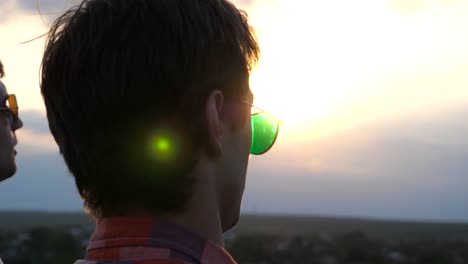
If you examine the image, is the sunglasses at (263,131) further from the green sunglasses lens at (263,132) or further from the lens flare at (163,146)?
the lens flare at (163,146)

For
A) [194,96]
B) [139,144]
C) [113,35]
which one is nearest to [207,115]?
[194,96]

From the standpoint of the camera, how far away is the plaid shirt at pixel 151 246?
1.62 m

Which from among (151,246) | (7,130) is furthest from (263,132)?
(7,130)

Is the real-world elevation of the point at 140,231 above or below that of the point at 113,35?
below

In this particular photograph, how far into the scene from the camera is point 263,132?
203 cm

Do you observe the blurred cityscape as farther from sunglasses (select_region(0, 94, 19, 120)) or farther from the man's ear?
the man's ear

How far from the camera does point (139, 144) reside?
67.5 inches

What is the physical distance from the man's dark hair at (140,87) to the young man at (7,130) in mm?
1917

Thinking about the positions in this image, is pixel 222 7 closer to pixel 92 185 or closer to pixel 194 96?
pixel 194 96

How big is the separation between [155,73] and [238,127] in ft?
0.73

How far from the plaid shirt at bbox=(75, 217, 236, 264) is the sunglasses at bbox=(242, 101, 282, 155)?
0.39 meters

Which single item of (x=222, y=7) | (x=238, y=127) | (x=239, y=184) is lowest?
(x=239, y=184)

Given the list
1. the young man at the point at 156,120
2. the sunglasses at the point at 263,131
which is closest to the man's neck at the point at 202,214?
the young man at the point at 156,120

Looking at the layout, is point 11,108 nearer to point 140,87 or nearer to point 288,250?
point 140,87
